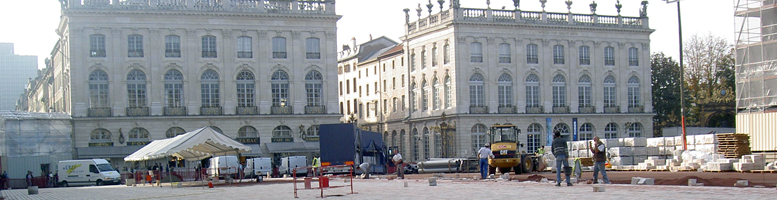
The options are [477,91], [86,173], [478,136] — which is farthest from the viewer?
[477,91]

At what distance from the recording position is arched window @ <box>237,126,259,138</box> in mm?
59125

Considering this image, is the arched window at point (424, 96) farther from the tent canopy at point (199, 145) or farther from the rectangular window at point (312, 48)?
the tent canopy at point (199, 145)

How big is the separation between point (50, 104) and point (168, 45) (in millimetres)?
26845

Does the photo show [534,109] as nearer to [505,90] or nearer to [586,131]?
[505,90]

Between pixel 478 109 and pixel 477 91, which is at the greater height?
pixel 477 91

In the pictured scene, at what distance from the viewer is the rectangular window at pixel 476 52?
6462 cm

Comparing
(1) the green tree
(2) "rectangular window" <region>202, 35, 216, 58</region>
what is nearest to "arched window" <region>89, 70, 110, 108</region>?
(2) "rectangular window" <region>202, 35, 216, 58</region>

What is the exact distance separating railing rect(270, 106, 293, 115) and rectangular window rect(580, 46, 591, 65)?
864 inches

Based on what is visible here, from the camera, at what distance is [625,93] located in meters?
69.0

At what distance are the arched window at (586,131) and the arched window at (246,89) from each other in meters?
23.7

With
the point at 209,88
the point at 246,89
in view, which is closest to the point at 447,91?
the point at 246,89

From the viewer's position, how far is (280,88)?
60.2m

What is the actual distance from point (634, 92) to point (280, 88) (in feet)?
88.6

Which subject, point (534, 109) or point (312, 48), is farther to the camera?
point (534, 109)
